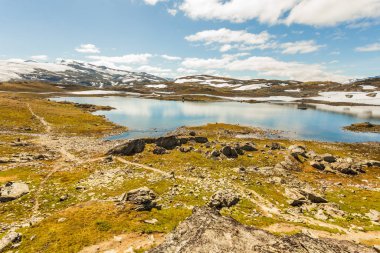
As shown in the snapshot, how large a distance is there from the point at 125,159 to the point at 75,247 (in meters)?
35.7

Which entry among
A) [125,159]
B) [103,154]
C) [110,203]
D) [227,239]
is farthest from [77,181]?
[227,239]

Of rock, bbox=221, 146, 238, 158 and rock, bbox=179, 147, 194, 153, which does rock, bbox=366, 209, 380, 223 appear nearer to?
rock, bbox=221, 146, 238, 158

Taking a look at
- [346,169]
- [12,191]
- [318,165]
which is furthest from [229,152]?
[12,191]

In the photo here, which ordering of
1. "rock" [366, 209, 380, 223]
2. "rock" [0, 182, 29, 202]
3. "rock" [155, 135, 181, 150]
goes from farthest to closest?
1. "rock" [155, 135, 181, 150]
2. "rock" [0, 182, 29, 202]
3. "rock" [366, 209, 380, 223]

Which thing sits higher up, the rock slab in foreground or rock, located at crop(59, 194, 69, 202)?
the rock slab in foreground

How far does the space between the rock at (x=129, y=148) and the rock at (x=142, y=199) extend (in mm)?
29427

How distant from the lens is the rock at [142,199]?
2814 centimetres

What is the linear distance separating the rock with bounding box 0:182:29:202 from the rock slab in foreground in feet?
85.5

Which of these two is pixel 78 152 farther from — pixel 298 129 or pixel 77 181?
pixel 298 129

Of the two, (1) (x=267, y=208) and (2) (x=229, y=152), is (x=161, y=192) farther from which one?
(2) (x=229, y=152)

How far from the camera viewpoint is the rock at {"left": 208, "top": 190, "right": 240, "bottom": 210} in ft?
99.8

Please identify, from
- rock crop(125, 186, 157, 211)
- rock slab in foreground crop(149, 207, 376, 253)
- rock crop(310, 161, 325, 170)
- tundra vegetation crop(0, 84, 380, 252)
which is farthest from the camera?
rock crop(310, 161, 325, 170)

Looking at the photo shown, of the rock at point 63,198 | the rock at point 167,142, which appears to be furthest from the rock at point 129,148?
the rock at point 63,198

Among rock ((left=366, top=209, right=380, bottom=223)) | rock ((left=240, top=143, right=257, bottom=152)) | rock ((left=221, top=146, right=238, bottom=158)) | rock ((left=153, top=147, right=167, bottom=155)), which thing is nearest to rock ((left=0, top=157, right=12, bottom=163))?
rock ((left=153, top=147, right=167, bottom=155))
